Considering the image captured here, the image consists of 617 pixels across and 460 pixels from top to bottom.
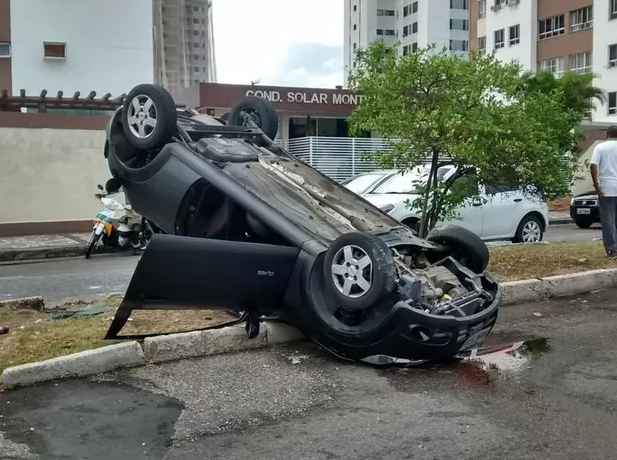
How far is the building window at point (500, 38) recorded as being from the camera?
175ft

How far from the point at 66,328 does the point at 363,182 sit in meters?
8.46

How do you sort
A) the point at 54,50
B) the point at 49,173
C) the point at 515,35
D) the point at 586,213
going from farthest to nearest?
the point at 515,35
the point at 54,50
the point at 586,213
the point at 49,173

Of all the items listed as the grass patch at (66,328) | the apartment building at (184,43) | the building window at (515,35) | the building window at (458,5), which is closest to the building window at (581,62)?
the building window at (515,35)

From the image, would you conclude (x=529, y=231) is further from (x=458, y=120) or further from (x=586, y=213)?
(x=458, y=120)

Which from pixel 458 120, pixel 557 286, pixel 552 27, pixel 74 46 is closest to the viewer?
pixel 458 120

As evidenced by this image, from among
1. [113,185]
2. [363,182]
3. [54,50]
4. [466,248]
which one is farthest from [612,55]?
[113,185]

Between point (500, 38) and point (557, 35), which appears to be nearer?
point (557, 35)

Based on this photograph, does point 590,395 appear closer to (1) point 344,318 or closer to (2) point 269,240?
(1) point 344,318

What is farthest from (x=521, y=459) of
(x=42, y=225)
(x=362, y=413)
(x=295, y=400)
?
(x=42, y=225)

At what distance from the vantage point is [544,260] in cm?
930

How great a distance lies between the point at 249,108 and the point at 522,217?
7663 mm

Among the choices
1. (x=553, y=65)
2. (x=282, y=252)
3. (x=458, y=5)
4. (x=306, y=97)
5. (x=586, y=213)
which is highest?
(x=458, y=5)

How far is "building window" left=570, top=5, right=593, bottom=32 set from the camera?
4494 cm

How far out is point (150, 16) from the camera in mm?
26625
